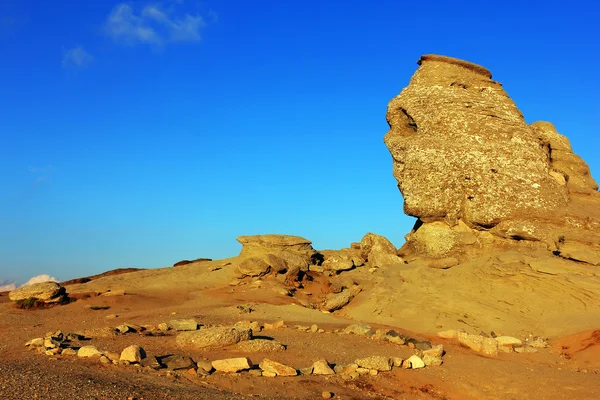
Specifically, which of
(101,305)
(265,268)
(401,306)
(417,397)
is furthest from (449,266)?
(101,305)

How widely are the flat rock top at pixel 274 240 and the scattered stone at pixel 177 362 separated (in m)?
19.7

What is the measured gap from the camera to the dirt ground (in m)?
8.53

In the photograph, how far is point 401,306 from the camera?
→ 2072 centimetres

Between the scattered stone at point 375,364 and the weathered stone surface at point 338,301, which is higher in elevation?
the weathered stone surface at point 338,301

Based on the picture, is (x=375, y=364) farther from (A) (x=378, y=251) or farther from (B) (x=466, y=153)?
(A) (x=378, y=251)

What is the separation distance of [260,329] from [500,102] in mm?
18885

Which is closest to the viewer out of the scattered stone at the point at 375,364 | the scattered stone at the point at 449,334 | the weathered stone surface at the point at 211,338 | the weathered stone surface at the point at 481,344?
the scattered stone at the point at 375,364

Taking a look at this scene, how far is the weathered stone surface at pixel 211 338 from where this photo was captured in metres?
12.6

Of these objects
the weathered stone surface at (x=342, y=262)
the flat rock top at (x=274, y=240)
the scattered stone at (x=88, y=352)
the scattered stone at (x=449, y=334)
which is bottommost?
the scattered stone at (x=88, y=352)

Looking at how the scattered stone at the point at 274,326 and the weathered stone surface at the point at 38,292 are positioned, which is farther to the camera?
the weathered stone surface at the point at 38,292

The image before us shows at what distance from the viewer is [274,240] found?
30594 mm

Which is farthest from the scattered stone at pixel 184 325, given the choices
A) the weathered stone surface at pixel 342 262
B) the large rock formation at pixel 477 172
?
the large rock formation at pixel 477 172

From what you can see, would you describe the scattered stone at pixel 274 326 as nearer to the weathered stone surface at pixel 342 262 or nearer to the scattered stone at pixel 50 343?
the scattered stone at pixel 50 343

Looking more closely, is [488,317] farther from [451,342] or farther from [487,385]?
[487,385]
